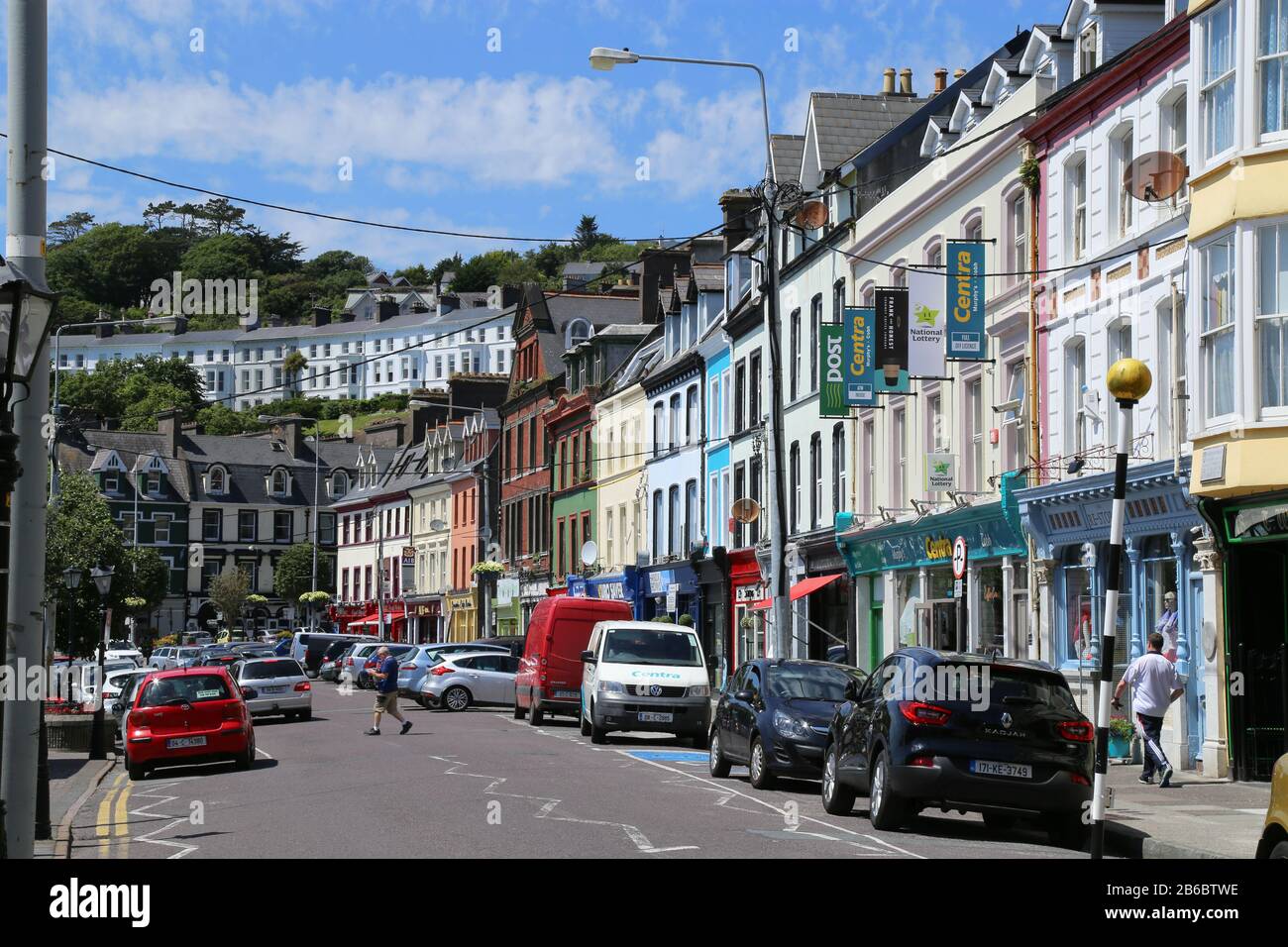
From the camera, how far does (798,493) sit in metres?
45.1

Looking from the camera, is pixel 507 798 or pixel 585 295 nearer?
pixel 507 798

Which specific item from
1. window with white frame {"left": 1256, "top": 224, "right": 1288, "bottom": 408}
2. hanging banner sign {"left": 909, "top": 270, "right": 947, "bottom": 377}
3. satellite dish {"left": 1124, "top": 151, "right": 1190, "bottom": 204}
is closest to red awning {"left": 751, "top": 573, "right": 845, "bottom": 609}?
hanging banner sign {"left": 909, "top": 270, "right": 947, "bottom": 377}

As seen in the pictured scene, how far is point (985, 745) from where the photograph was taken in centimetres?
1644

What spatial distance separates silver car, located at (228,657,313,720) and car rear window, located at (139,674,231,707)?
516 inches

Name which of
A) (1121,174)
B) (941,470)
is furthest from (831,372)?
(1121,174)

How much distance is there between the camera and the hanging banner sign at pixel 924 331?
3195cm

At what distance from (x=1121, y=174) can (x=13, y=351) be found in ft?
64.0

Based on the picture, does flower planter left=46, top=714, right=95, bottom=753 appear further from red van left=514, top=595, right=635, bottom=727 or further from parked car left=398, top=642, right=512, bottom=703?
parked car left=398, top=642, right=512, bottom=703

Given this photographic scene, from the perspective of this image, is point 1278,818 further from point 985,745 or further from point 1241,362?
point 1241,362

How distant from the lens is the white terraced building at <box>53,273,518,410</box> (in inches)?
6403

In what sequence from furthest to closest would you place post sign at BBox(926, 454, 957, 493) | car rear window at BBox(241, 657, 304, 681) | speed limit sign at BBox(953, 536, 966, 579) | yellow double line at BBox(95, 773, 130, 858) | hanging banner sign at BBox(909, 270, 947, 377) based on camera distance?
car rear window at BBox(241, 657, 304, 681)
post sign at BBox(926, 454, 957, 493)
hanging banner sign at BBox(909, 270, 947, 377)
speed limit sign at BBox(953, 536, 966, 579)
yellow double line at BBox(95, 773, 130, 858)
